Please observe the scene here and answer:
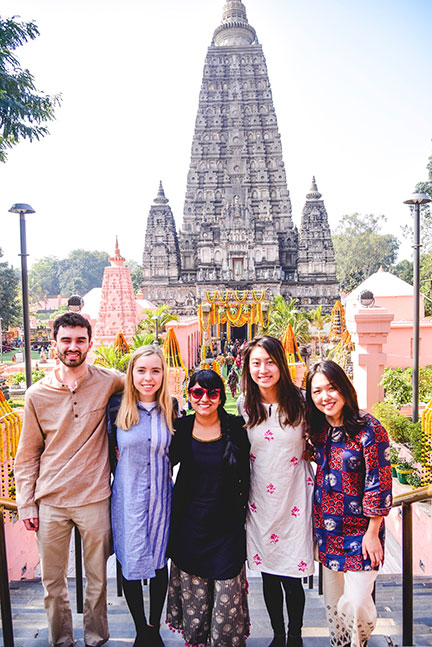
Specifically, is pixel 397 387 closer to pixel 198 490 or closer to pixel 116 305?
pixel 198 490

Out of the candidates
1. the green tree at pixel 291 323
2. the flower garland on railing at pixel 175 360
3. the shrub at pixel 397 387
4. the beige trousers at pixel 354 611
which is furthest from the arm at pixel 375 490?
the green tree at pixel 291 323

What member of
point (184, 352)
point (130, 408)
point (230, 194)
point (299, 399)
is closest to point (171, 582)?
point (130, 408)

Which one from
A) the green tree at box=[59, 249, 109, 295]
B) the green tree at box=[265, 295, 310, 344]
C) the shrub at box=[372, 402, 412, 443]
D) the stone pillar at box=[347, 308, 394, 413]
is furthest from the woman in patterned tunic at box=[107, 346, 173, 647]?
the green tree at box=[59, 249, 109, 295]

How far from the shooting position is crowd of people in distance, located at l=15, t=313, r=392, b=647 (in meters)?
2.24

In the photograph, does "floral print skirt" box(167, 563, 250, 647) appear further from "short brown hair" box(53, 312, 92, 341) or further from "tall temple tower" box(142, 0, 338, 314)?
"tall temple tower" box(142, 0, 338, 314)

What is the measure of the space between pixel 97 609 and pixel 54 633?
25 centimetres

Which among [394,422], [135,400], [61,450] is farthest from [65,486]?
[394,422]

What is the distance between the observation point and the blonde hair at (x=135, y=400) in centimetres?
235

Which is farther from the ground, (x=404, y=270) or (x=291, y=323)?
(x=404, y=270)

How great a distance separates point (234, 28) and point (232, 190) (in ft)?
42.9

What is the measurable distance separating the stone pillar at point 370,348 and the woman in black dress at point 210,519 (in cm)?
493

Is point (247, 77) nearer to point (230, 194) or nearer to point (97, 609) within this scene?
point (230, 194)

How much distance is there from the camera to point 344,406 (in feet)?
7.36

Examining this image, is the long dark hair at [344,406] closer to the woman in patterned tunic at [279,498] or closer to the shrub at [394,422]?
the woman in patterned tunic at [279,498]
